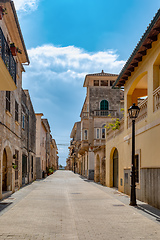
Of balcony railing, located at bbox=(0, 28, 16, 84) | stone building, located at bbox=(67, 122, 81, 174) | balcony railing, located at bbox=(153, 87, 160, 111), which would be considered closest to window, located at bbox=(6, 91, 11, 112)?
balcony railing, located at bbox=(0, 28, 16, 84)

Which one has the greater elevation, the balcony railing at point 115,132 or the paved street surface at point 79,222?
the balcony railing at point 115,132

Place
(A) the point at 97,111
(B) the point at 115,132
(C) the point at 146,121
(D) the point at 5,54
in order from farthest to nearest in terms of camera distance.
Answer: (A) the point at 97,111 < (B) the point at 115,132 < (C) the point at 146,121 < (D) the point at 5,54

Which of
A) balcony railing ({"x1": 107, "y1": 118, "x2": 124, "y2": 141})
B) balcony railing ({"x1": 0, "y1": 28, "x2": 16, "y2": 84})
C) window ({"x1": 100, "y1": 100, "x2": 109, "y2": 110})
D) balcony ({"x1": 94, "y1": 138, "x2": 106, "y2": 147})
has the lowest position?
balcony ({"x1": 94, "y1": 138, "x2": 106, "y2": 147})

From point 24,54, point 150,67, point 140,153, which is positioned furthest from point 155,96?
point 24,54

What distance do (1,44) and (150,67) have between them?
20.5ft


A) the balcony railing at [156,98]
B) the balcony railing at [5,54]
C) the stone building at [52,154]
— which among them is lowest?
the stone building at [52,154]

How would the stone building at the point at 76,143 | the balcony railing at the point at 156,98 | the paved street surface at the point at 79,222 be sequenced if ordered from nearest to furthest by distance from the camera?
the paved street surface at the point at 79,222 < the balcony railing at the point at 156,98 < the stone building at the point at 76,143

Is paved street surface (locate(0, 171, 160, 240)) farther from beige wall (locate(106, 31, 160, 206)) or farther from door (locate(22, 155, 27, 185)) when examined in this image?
door (locate(22, 155, 27, 185))

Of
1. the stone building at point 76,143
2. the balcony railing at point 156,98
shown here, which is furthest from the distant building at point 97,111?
the balcony railing at point 156,98

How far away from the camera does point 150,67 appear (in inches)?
485

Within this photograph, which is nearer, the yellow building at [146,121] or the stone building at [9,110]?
the yellow building at [146,121]

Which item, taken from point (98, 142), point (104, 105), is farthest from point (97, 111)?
point (98, 142)

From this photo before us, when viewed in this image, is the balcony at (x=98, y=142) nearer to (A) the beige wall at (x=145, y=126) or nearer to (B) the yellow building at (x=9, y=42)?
(A) the beige wall at (x=145, y=126)

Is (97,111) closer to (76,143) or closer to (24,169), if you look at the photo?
(24,169)
